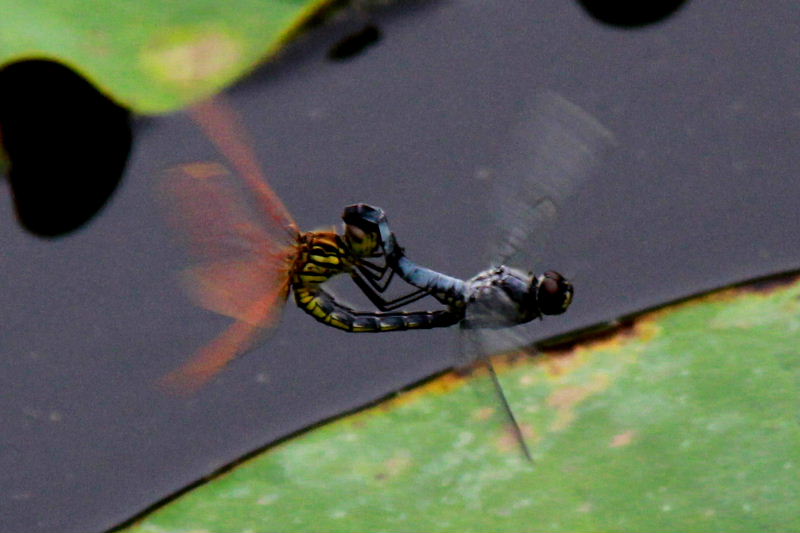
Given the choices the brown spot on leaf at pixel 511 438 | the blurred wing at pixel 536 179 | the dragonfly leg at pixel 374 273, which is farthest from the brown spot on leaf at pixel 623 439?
the dragonfly leg at pixel 374 273

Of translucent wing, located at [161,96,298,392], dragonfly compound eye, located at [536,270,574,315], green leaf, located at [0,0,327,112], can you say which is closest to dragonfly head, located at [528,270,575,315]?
dragonfly compound eye, located at [536,270,574,315]

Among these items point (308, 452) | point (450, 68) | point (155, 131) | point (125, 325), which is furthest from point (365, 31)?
point (308, 452)

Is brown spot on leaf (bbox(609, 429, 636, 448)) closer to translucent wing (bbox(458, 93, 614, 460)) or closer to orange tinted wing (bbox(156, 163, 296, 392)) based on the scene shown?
translucent wing (bbox(458, 93, 614, 460))

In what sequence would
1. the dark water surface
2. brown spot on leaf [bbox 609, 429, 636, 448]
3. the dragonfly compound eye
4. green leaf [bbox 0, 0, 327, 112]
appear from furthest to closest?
1. green leaf [bbox 0, 0, 327, 112]
2. the dark water surface
3. the dragonfly compound eye
4. brown spot on leaf [bbox 609, 429, 636, 448]

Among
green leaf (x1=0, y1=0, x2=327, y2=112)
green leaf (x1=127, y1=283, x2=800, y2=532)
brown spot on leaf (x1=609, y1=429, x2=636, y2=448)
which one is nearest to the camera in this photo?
green leaf (x1=127, y1=283, x2=800, y2=532)

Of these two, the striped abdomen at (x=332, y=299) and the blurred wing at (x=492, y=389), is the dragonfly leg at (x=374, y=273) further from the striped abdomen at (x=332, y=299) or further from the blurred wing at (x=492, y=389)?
the blurred wing at (x=492, y=389)

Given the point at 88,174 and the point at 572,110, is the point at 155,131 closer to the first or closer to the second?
the point at 88,174
